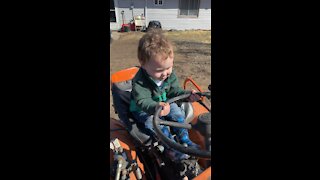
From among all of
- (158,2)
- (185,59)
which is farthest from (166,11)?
(185,59)

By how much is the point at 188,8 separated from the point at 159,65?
10.7 m

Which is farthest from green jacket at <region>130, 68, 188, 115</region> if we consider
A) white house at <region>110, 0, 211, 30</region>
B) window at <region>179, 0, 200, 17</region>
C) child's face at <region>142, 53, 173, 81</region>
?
window at <region>179, 0, 200, 17</region>

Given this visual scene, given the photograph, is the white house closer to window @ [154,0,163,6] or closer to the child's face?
window @ [154,0,163,6]

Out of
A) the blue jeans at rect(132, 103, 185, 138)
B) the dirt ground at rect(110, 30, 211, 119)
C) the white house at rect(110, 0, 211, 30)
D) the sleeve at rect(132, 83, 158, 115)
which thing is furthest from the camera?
the white house at rect(110, 0, 211, 30)

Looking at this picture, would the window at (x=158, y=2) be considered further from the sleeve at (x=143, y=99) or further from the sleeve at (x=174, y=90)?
the sleeve at (x=143, y=99)

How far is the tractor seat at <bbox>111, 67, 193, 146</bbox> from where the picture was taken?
131cm

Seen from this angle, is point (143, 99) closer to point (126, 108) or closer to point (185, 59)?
point (126, 108)

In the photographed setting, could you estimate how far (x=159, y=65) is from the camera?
1.03 m

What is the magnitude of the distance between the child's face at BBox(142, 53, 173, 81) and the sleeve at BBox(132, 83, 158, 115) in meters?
0.15

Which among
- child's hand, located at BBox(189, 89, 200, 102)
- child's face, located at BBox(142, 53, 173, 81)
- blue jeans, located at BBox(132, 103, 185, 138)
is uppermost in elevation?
child's face, located at BBox(142, 53, 173, 81)
